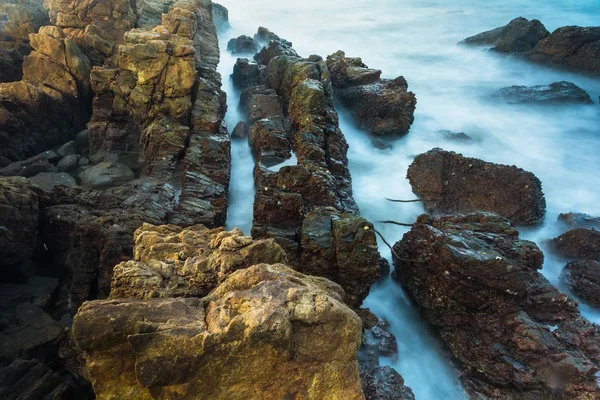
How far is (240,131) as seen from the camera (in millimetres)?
15578

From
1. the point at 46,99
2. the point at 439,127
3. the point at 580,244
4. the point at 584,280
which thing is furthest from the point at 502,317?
the point at 46,99

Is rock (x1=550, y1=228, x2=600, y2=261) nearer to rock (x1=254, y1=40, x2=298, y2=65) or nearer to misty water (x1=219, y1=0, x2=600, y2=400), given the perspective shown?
misty water (x1=219, y1=0, x2=600, y2=400)

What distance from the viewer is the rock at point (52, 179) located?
11.6 m

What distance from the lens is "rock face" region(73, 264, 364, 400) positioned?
368 cm

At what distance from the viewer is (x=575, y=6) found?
37844 mm

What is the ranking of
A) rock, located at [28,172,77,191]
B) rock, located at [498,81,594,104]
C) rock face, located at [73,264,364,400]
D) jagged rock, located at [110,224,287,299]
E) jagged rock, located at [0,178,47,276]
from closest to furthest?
1. rock face, located at [73,264,364,400]
2. jagged rock, located at [110,224,287,299]
3. jagged rock, located at [0,178,47,276]
4. rock, located at [28,172,77,191]
5. rock, located at [498,81,594,104]

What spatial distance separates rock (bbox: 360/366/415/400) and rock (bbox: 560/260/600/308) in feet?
20.5

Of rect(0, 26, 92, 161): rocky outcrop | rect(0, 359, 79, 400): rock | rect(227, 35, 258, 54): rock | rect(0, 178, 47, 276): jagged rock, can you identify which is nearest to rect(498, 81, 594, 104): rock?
rect(227, 35, 258, 54): rock

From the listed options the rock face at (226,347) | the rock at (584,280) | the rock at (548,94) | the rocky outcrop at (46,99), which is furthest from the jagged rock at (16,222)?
the rock at (548,94)

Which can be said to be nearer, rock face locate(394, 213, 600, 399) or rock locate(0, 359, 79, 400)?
rock locate(0, 359, 79, 400)

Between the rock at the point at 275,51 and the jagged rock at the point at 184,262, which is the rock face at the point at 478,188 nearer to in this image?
the jagged rock at the point at 184,262

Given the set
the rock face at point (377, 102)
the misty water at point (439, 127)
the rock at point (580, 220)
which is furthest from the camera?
the rock face at point (377, 102)

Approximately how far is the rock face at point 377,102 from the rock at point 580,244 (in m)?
7.92

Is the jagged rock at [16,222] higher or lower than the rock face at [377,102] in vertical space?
lower
